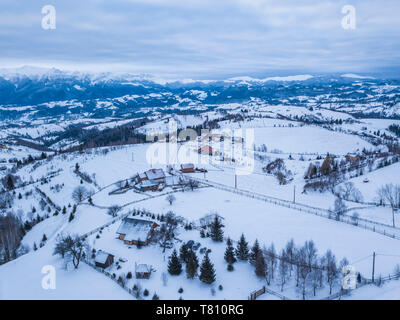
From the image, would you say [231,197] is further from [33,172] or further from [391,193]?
[33,172]

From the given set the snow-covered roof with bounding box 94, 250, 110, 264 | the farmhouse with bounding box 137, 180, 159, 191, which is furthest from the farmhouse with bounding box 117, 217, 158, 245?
the farmhouse with bounding box 137, 180, 159, 191

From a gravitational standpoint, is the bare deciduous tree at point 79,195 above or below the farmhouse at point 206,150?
below

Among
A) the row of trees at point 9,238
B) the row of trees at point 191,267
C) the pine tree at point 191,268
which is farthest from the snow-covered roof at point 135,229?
the row of trees at point 9,238

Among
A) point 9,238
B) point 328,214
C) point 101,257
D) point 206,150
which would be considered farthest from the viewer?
point 206,150

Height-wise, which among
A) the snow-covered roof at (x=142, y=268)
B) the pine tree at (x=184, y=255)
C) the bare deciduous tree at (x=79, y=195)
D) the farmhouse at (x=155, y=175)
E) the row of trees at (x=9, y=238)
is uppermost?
the farmhouse at (x=155, y=175)

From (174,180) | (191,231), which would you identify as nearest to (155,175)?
(174,180)

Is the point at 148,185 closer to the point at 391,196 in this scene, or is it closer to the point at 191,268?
the point at 191,268

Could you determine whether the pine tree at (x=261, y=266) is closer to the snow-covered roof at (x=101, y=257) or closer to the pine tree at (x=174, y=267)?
the pine tree at (x=174, y=267)

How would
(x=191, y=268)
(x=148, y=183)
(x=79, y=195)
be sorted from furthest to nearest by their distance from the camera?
(x=148, y=183), (x=79, y=195), (x=191, y=268)

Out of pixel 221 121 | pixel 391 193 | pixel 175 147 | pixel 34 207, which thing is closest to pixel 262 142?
pixel 175 147
